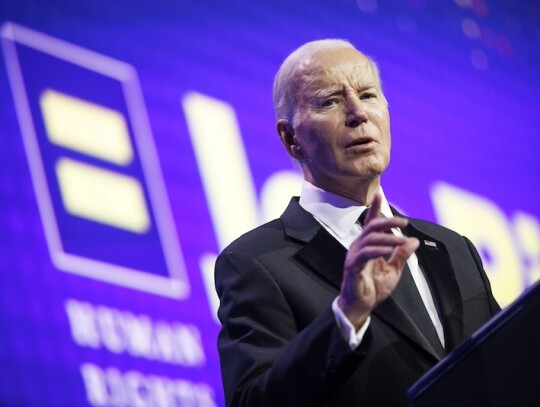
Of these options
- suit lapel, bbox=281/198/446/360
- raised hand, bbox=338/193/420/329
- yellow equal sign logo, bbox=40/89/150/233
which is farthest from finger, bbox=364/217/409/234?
yellow equal sign logo, bbox=40/89/150/233

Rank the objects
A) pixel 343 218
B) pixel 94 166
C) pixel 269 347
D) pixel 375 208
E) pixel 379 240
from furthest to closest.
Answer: pixel 94 166, pixel 343 218, pixel 269 347, pixel 375 208, pixel 379 240

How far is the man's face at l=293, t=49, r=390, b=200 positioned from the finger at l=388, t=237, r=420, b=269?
438 mm

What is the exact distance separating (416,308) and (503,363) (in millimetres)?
472

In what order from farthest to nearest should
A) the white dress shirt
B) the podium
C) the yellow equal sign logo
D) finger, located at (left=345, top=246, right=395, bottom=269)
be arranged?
1. the yellow equal sign logo
2. the white dress shirt
3. finger, located at (left=345, top=246, right=395, bottom=269)
4. the podium

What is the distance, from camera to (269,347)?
1.53 m

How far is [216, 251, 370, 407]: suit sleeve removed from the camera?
1346 millimetres

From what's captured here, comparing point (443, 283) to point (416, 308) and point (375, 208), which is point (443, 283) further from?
point (375, 208)

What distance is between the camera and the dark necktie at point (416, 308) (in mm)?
1601

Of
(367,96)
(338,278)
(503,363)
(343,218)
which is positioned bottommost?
(503,363)

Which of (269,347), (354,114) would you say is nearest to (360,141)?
(354,114)

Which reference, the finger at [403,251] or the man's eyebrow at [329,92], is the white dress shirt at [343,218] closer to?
the man's eyebrow at [329,92]

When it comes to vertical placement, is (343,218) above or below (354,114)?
below

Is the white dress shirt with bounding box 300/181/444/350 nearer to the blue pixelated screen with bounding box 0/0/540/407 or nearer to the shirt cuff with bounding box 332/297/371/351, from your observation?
the shirt cuff with bounding box 332/297/371/351

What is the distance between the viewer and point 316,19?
3.30 metres
